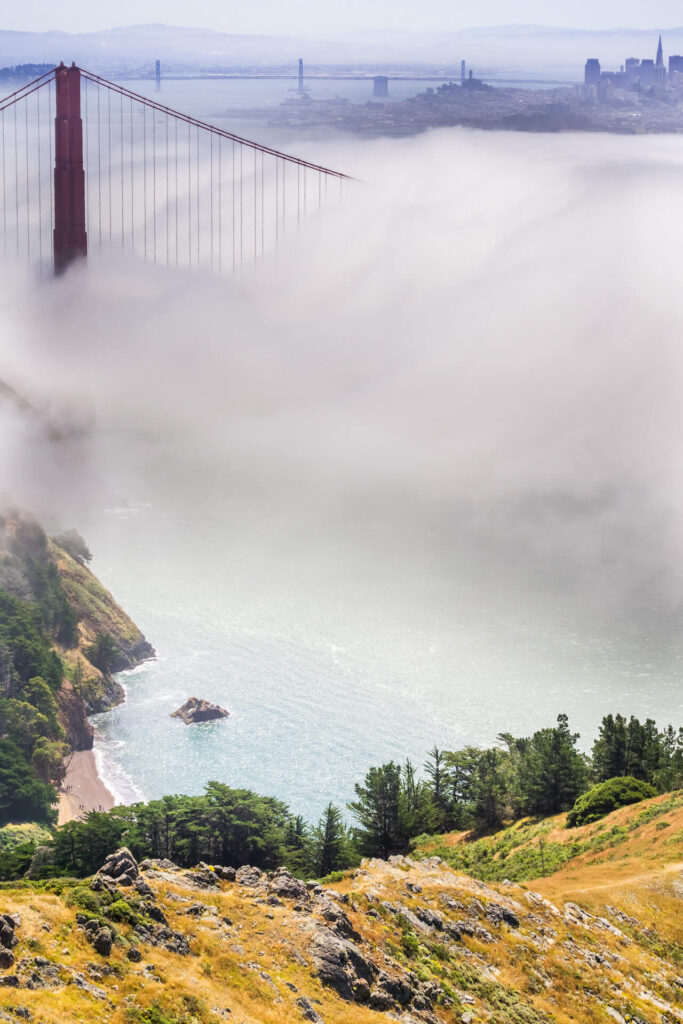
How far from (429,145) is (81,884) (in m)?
156

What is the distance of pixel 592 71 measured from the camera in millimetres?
177250

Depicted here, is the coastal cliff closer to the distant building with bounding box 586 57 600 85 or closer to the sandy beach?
the sandy beach

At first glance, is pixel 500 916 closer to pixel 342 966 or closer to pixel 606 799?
pixel 342 966

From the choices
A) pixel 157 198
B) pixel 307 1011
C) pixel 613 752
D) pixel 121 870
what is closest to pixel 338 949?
pixel 307 1011

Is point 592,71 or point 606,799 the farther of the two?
point 592,71

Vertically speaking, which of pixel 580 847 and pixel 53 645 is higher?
pixel 580 847

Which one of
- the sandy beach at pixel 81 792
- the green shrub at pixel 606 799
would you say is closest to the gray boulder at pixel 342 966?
the green shrub at pixel 606 799

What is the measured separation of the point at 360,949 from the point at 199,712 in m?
37.1

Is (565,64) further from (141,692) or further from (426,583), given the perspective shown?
(141,692)

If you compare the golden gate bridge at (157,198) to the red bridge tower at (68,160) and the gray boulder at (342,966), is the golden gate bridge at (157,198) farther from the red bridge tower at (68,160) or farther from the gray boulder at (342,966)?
the gray boulder at (342,966)

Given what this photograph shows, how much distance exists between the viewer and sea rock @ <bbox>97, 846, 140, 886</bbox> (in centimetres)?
2591

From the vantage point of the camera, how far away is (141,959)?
23.2 m

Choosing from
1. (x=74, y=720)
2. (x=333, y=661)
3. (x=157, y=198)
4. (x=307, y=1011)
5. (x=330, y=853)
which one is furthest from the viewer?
(x=157, y=198)

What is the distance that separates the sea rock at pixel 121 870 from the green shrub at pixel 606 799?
17.8 m
